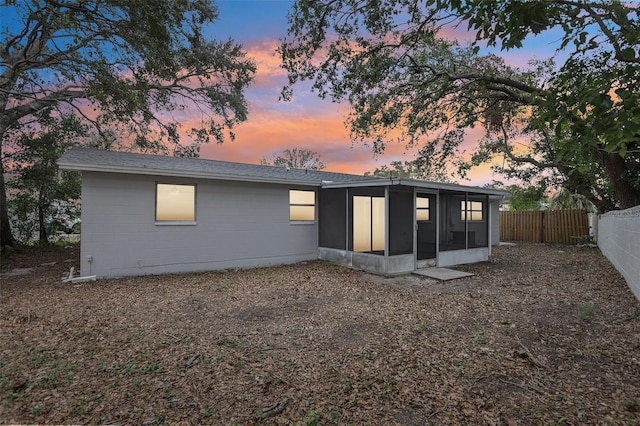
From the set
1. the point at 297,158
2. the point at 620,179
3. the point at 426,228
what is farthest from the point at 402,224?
the point at 297,158

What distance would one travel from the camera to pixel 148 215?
7.91 meters

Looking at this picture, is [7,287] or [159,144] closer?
[7,287]

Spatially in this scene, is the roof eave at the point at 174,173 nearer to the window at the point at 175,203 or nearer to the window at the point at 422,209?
the window at the point at 175,203

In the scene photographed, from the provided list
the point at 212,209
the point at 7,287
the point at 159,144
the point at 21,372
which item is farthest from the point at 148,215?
the point at 159,144

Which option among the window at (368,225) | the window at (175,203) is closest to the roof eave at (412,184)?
the window at (368,225)

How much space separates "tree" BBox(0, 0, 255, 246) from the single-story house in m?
1.93

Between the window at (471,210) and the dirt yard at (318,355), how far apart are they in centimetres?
→ 343

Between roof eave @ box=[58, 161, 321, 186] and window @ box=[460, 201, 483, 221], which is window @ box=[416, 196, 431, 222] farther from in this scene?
roof eave @ box=[58, 161, 321, 186]

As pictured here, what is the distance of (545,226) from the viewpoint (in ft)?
52.7

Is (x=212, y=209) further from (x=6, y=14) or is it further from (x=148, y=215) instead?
(x=6, y=14)

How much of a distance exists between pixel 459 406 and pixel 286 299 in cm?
378

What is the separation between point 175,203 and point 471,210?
8.84 meters

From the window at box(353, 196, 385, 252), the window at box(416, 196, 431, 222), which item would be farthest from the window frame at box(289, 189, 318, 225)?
the window at box(416, 196, 431, 222)

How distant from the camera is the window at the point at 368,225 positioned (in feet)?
31.5
